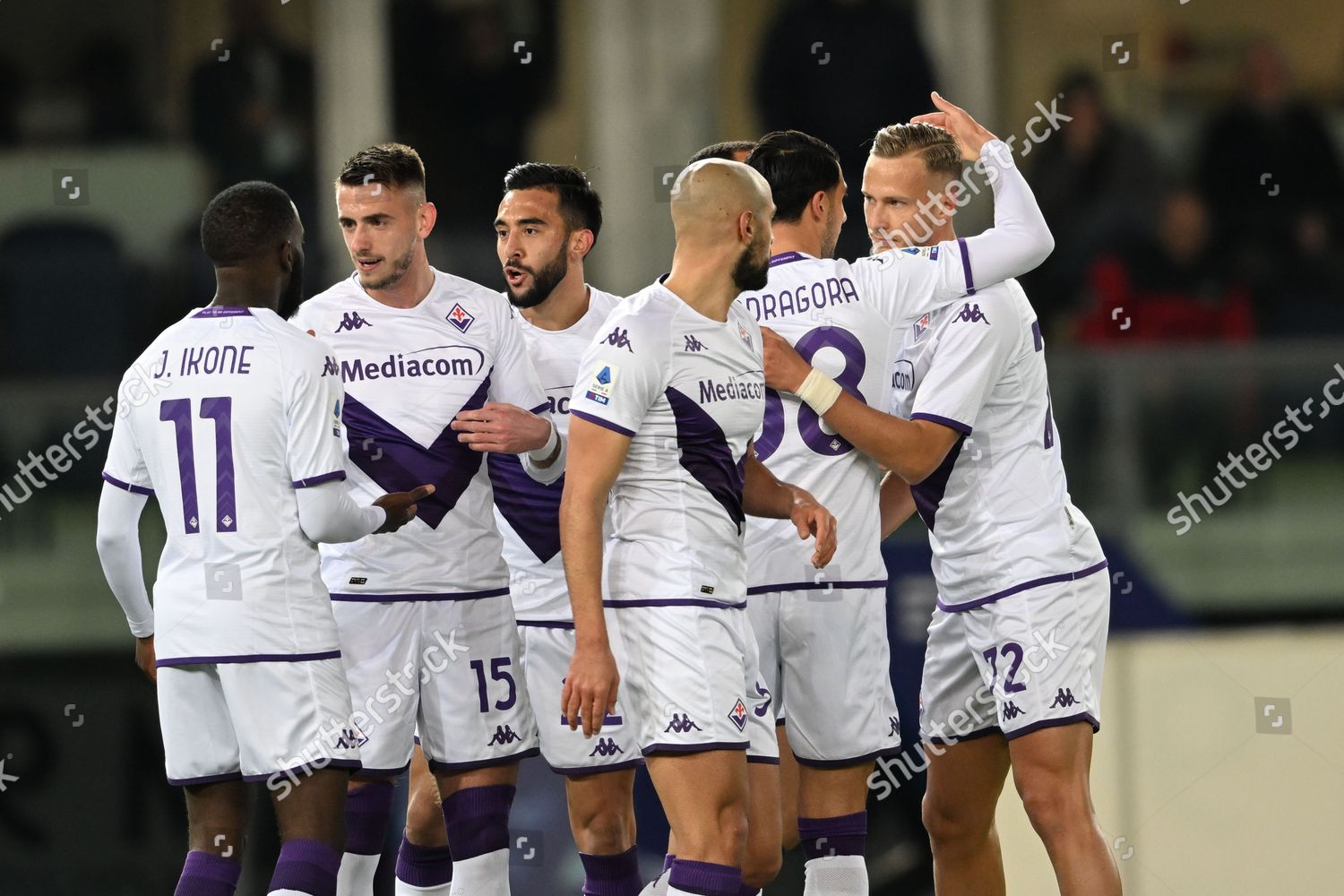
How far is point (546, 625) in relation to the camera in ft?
13.3

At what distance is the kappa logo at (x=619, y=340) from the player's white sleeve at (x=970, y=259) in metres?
0.90

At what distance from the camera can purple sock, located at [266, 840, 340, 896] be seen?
10.4 feet

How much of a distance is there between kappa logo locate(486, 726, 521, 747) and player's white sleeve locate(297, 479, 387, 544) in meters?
0.79

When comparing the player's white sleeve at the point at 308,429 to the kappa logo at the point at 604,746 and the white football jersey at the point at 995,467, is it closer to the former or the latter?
the kappa logo at the point at 604,746

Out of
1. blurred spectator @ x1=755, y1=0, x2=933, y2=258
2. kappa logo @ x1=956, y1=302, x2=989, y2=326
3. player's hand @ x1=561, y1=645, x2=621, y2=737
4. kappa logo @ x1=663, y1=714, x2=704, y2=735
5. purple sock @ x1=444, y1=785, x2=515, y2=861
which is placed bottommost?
purple sock @ x1=444, y1=785, x2=515, y2=861

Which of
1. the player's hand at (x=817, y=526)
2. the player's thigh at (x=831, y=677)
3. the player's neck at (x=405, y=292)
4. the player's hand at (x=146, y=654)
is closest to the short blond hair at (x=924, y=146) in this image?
the player's hand at (x=817, y=526)

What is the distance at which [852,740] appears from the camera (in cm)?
376

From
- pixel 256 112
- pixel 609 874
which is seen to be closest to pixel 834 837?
pixel 609 874

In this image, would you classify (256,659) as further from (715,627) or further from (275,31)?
(275,31)

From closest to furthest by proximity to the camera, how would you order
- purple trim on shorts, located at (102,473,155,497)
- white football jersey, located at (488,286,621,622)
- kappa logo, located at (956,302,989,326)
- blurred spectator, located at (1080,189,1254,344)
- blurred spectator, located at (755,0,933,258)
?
purple trim on shorts, located at (102,473,155,497), kappa logo, located at (956,302,989,326), white football jersey, located at (488,286,621,622), blurred spectator, located at (1080,189,1254,344), blurred spectator, located at (755,0,933,258)

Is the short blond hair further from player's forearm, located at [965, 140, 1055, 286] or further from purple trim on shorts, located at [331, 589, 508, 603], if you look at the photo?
purple trim on shorts, located at [331, 589, 508, 603]

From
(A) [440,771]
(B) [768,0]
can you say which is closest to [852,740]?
(A) [440,771]

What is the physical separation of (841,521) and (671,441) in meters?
0.80

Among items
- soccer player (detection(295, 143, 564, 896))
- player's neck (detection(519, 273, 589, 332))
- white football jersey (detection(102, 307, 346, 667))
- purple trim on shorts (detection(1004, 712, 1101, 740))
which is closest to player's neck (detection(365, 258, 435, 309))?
soccer player (detection(295, 143, 564, 896))
